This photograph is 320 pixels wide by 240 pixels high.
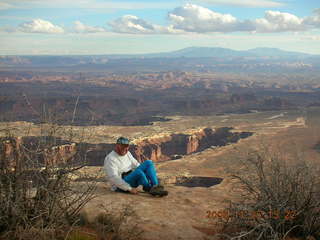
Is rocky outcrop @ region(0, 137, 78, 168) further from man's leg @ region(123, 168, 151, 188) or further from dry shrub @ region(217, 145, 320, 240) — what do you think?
dry shrub @ region(217, 145, 320, 240)

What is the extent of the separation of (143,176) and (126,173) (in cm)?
39

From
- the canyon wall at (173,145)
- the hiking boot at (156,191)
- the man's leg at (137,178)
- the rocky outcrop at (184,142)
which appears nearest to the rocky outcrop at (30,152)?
the man's leg at (137,178)

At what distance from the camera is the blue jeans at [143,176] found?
23.4 ft

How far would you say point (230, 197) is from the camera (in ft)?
27.6

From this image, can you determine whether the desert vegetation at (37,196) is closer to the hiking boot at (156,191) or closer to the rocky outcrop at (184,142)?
the hiking boot at (156,191)

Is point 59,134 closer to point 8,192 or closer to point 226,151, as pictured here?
point 8,192

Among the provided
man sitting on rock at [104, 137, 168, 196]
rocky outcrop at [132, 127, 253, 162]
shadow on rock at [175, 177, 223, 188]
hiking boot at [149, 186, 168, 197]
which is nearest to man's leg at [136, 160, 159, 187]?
man sitting on rock at [104, 137, 168, 196]

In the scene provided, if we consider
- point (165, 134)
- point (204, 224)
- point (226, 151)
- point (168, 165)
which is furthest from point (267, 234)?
point (165, 134)

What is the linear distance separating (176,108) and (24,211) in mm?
64662

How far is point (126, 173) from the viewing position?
7355 millimetres

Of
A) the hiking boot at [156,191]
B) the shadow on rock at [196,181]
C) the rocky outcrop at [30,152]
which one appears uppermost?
the rocky outcrop at [30,152]

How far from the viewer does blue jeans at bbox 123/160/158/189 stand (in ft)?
23.4
